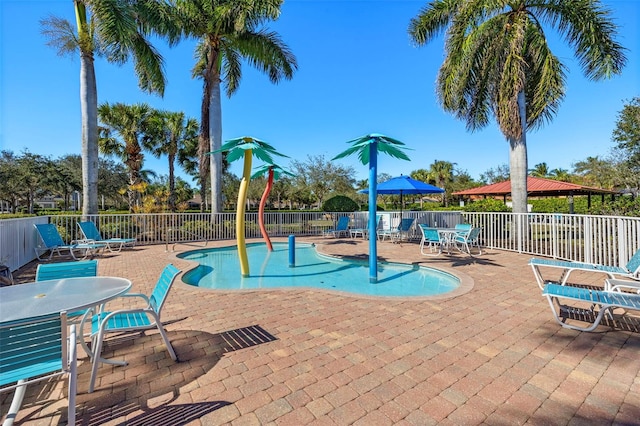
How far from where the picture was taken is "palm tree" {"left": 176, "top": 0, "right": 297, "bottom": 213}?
1278 cm

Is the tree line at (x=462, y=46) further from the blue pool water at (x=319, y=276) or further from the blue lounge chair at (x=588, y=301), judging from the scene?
the blue lounge chair at (x=588, y=301)

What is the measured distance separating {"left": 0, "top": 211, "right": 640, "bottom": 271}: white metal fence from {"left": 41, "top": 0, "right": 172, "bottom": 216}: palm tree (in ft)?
5.69

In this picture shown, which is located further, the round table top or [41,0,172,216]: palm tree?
[41,0,172,216]: palm tree

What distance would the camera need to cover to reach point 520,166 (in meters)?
10.8

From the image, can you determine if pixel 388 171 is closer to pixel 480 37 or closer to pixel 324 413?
pixel 480 37

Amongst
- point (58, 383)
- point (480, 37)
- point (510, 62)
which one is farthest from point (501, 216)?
point (58, 383)

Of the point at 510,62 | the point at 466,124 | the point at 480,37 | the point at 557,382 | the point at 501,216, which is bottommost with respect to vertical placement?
the point at 557,382

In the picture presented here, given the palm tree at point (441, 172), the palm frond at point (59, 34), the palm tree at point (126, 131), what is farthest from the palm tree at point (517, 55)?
the palm tree at point (441, 172)

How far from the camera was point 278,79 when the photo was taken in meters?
15.6

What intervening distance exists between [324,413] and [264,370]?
0.81m

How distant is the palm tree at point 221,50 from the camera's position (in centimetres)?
1278

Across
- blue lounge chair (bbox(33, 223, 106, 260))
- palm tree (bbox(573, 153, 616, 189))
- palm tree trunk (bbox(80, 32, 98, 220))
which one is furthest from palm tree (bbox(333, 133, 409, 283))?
palm tree (bbox(573, 153, 616, 189))

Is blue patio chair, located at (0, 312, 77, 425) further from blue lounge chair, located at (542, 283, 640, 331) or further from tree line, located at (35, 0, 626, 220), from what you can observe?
tree line, located at (35, 0, 626, 220)

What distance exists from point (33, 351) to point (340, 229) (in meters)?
12.3
